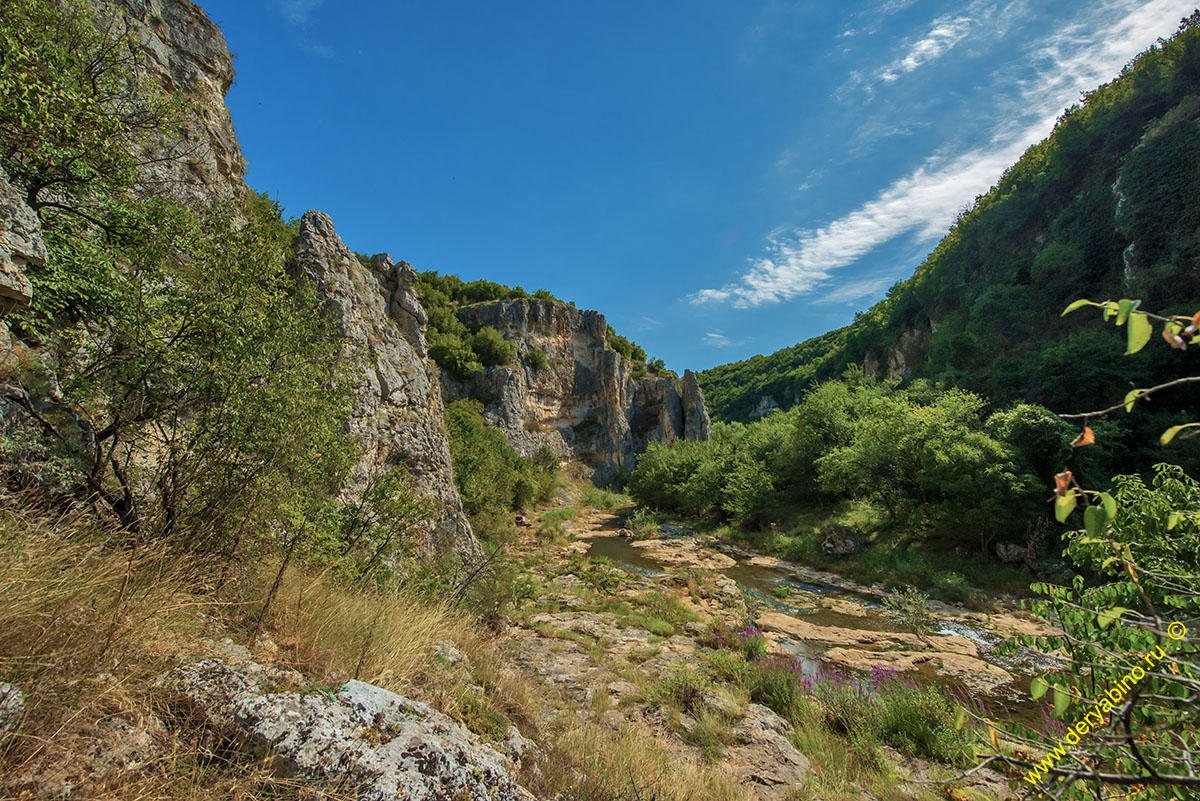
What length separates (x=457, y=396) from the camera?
1639 inches

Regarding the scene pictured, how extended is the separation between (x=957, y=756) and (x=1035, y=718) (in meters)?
2.92

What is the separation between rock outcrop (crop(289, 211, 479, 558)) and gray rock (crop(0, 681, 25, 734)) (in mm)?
7356

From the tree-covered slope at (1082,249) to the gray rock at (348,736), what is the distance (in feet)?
67.7

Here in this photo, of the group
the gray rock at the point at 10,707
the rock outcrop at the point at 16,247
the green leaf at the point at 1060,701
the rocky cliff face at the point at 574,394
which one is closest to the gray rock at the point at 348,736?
the gray rock at the point at 10,707

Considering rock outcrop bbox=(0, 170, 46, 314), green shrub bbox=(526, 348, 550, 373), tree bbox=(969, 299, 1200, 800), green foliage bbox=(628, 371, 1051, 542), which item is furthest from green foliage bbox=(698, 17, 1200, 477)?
green shrub bbox=(526, 348, 550, 373)

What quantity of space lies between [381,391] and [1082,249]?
37.1 meters

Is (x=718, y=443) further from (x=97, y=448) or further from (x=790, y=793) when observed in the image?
(x=97, y=448)

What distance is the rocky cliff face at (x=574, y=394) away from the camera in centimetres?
4272

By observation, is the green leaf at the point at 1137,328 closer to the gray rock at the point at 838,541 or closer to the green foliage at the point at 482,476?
the green foliage at the point at 482,476

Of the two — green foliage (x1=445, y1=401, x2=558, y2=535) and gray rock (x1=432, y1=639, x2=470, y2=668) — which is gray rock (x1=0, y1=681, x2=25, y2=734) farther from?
green foliage (x1=445, y1=401, x2=558, y2=535)

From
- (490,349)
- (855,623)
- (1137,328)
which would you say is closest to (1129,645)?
(1137,328)

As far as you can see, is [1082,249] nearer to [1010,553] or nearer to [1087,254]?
[1087,254]

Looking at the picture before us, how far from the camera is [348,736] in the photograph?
2.55 m

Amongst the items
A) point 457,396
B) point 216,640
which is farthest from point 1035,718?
point 457,396
